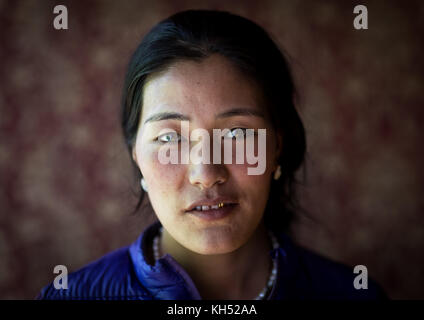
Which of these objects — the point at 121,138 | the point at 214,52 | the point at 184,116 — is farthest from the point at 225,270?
the point at 121,138

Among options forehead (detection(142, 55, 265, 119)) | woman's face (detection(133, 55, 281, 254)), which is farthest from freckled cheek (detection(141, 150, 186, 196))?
forehead (detection(142, 55, 265, 119))

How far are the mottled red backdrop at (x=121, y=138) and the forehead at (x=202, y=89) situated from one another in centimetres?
76

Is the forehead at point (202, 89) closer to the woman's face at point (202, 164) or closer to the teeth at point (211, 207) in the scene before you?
the woman's face at point (202, 164)

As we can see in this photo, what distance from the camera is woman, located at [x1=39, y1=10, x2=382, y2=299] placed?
0.95m

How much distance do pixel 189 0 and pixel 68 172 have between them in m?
0.99

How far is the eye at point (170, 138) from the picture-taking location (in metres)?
0.96

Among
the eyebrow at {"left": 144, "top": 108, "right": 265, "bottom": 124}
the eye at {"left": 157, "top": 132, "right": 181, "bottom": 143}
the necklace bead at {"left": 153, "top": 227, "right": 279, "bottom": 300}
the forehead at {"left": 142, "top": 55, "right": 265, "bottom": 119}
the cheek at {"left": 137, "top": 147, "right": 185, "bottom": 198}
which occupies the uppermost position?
the forehead at {"left": 142, "top": 55, "right": 265, "bottom": 119}

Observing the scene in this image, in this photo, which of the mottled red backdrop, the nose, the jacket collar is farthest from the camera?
the mottled red backdrop

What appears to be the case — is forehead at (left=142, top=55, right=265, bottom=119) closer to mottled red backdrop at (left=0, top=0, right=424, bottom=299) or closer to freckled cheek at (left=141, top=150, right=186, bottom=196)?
freckled cheek at (left=141, top=150, right=186, bottom=196)

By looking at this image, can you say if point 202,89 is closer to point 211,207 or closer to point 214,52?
point 214,52

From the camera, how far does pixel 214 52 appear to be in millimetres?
981

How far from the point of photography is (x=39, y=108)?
1.64m

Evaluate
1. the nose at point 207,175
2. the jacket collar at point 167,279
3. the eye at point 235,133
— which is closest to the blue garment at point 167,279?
the jacket collar at point 167,279

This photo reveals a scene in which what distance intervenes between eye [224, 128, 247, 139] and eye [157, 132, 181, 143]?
0.13 metres
